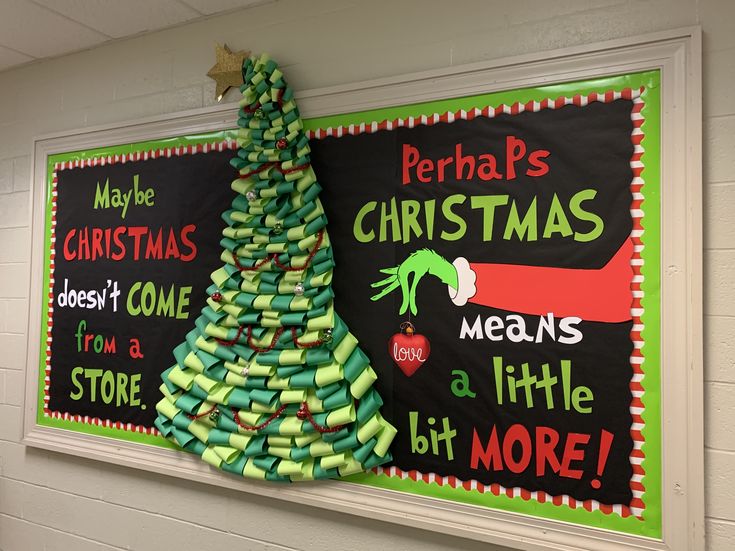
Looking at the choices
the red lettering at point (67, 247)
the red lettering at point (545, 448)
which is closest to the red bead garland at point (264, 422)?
the red lettering at point (545, 448)

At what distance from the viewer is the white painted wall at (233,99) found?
53.2 inches

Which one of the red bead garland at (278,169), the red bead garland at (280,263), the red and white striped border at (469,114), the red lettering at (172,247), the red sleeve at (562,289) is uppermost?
the red and white striped border at (469,114)

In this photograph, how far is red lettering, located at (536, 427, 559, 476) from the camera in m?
1.47

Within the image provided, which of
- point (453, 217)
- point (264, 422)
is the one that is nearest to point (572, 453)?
point (453, 217)

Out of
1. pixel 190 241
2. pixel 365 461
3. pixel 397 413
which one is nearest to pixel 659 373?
pixel 397 413

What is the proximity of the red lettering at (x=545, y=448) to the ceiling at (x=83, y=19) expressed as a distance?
1.68m

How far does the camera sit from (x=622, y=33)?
1.46 m

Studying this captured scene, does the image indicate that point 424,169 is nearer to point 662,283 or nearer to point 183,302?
point 662,283

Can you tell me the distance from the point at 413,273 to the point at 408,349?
23 cm

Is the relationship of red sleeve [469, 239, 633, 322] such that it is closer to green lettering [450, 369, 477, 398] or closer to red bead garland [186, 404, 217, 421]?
green lettering [450, 369, 477, 398]

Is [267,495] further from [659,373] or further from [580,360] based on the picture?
[659,373]

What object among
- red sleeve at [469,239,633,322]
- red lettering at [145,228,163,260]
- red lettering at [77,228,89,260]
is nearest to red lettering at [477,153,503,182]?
red sleeve at [469,239,633,322]

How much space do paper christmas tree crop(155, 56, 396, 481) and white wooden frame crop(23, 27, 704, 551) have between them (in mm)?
126

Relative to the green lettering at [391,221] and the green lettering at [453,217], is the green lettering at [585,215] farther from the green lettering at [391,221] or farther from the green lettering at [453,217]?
the green lettering at [391,221]
